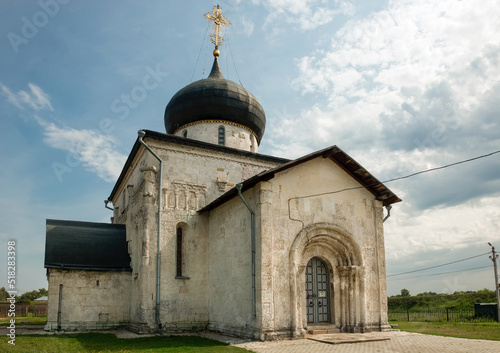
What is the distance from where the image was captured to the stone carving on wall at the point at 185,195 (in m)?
15.0

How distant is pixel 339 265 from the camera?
540 inches

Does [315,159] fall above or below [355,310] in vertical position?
above

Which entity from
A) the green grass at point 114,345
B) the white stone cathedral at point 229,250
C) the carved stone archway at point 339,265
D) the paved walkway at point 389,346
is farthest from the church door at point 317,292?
the green grass at point 114,345

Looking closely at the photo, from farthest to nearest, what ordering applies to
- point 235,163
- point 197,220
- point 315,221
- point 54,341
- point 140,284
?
point 235,163, point 197,220, point 140,284, point 315,221, point 54,341

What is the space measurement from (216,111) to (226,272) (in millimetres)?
7240

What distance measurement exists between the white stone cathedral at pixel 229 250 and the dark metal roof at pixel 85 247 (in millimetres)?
42

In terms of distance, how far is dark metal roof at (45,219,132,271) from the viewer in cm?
1520

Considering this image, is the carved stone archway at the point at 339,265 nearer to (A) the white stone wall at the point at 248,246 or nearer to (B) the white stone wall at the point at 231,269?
(A) the white stone wall at the point at 248,246

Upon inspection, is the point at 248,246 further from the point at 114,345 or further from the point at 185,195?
the point at 114,345

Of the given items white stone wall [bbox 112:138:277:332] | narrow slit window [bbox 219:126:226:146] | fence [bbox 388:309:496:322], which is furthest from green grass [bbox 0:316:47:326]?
fence [bbox 388:309:496:322]

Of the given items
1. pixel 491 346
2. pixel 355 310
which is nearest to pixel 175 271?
pixel 355 310

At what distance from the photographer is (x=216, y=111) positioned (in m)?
17.8

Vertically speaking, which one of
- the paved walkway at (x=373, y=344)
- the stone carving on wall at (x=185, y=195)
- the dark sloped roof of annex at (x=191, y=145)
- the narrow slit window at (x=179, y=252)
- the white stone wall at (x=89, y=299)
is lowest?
the paved walkway at (x=373, y=344)

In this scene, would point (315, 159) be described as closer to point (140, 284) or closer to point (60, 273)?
point (140, 284)
